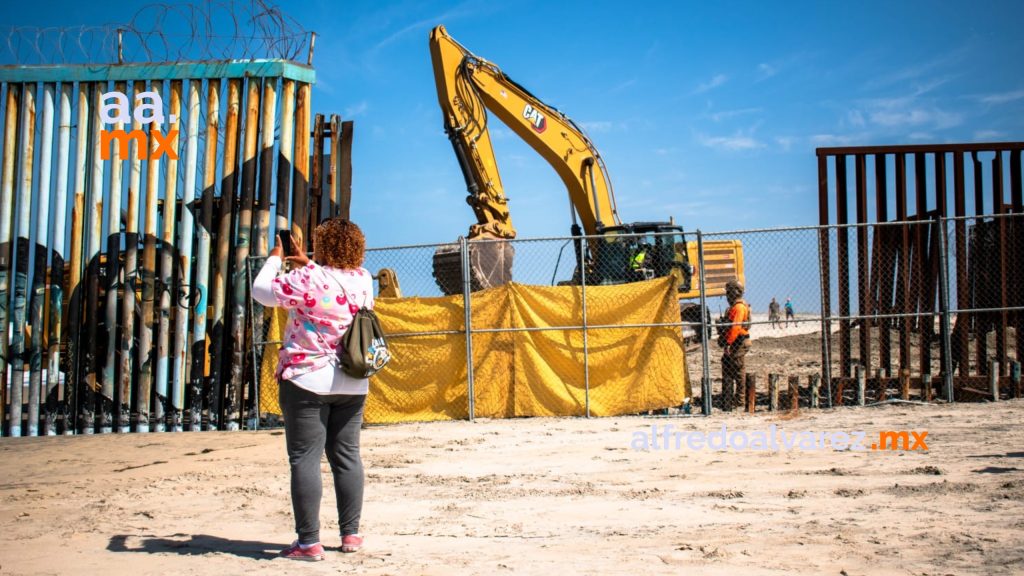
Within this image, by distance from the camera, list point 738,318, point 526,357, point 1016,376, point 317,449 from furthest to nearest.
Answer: point 738,318
point 1016,376
point 526,357
point 317,449

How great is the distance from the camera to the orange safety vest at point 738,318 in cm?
1095

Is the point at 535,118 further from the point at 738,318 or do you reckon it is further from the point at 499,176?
the point at 738,318

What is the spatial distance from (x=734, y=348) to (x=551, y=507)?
5.91 m

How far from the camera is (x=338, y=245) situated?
4.48 meters

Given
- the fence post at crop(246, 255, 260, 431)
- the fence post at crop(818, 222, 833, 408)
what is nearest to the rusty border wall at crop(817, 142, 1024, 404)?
the fence post at crop(818, 222, 833, 408)

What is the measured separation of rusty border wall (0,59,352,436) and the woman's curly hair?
6552 millimetres

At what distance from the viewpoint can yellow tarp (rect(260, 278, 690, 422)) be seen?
10398 mm

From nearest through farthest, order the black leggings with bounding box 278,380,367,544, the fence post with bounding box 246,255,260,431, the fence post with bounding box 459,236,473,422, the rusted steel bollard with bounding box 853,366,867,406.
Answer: the black leggings with bounding box 278,380,367,544, the fence post with bounding box 459,236,473,422, the fence post with bounding box 246,255,260,431, the rusted steel bollard with bounding box 853,366,867,406

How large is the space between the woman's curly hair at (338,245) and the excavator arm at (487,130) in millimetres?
10184

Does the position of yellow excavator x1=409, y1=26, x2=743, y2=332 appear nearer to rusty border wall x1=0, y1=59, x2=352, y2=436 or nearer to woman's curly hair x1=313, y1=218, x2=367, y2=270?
rusty border wall x1=0, y1=59, x2=352, y2=436

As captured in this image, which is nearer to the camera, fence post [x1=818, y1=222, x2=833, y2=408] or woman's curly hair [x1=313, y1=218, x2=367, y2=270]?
woman's curly hair [x1=313, y1=218, x2=367, y2=270]

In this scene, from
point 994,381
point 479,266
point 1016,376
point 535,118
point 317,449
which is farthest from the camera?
point 535,118

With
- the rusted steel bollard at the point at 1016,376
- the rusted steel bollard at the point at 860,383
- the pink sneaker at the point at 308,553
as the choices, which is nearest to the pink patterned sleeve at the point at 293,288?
the pink sneaker at the point at 308,553

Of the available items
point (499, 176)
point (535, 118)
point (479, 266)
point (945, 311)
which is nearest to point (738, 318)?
point (945, 311)
